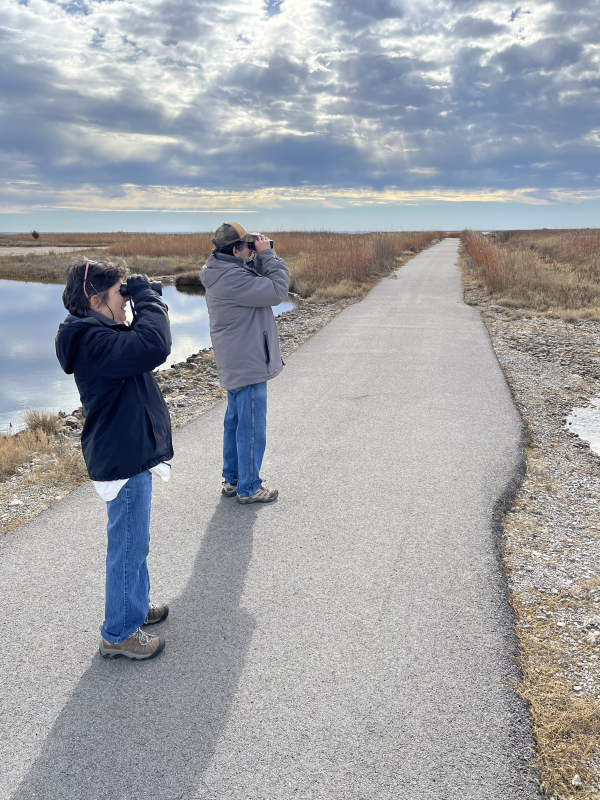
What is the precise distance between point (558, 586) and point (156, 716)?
236 cm

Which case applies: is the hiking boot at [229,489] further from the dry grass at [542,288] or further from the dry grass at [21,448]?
the dry grass at [542,288]

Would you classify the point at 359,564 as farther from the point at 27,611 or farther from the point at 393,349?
the point at 393,349

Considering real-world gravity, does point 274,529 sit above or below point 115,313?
below

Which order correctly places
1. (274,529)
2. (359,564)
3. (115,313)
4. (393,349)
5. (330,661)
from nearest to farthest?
(115,313) < (330,661) < (359,564) < (274,529) < (393,349)

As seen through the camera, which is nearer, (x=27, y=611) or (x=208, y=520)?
(x=27, y=611)

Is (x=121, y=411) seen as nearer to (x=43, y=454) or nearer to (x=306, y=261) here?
(x=43, y=454)

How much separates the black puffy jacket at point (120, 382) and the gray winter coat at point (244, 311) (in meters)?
1.37

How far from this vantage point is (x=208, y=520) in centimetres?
411

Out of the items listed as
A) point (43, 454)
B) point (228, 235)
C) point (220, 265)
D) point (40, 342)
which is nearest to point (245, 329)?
point (220, 265)

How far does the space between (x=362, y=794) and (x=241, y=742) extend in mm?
503

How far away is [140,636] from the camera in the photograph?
2.74 metres

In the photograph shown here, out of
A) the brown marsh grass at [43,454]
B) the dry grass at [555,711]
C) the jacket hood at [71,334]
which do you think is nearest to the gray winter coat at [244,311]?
the jacket hood at [71,334]

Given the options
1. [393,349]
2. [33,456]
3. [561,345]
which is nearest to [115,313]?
[33,456]

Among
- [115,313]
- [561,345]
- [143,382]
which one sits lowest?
[561,345]
